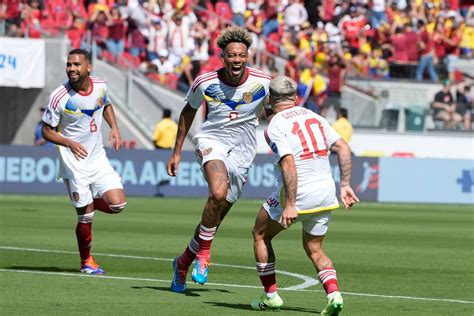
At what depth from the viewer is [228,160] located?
38.8ft

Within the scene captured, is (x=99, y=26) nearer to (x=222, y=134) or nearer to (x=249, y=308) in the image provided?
(x=222, y=134)

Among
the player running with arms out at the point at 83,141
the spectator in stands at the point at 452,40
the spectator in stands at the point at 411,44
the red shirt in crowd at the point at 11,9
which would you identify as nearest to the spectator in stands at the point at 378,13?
the spectator in stands at the point at 411,44

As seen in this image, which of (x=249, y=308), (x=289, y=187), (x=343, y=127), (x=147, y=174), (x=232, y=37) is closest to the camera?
(x=289, y=187)

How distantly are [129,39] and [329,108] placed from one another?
584cm

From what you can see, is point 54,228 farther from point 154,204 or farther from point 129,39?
point 129,39

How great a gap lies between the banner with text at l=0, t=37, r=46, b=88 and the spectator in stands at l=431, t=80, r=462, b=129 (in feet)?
35.7

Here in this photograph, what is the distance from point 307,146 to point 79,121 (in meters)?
4.24

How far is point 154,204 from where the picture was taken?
27969 millimetres

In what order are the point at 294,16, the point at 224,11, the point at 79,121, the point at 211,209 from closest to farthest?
Answer: 1. the point at 211,209
2. the point at 79,121
3. the point at 224,11
4. the point at 294,16

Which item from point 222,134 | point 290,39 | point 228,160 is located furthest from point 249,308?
point 290,39

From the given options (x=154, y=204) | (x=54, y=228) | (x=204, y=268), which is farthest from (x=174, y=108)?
(x=204, y=268)

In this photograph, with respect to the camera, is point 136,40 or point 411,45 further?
point 411,45

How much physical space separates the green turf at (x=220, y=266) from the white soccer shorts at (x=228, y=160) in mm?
965

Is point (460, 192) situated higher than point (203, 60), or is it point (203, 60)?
point (203, 60)
